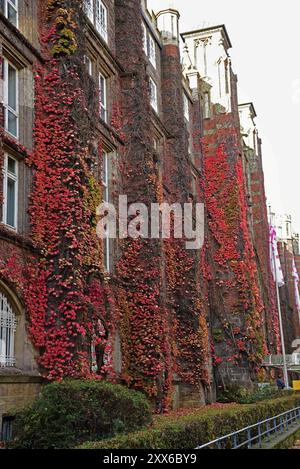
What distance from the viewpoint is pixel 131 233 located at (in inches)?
866

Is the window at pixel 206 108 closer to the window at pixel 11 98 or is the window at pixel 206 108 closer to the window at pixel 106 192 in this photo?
the window at pixel 106 192

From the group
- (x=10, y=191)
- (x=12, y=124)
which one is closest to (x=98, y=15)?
(x=12, y=124)

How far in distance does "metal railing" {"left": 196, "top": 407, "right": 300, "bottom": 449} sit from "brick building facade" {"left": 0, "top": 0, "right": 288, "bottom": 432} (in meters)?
3.85

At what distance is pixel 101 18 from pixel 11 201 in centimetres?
1115

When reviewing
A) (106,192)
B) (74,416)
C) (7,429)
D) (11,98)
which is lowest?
(7,429)

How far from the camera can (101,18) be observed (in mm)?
23547

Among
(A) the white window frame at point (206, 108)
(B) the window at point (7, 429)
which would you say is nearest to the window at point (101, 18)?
(B) the window at point (7, 429)

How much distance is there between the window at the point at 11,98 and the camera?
51.9 feet

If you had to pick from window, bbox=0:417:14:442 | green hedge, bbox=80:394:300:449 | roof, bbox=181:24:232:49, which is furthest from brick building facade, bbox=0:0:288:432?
roof, bbox=181:24:232:49

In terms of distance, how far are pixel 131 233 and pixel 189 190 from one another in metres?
9.56

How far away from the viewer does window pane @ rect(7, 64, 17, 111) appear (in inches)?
636

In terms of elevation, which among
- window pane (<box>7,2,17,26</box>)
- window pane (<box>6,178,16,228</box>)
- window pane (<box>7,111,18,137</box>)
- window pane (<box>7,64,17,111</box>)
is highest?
window pane (<box>7,2,17,26</box>)

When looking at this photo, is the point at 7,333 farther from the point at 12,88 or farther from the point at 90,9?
the point at 90,9

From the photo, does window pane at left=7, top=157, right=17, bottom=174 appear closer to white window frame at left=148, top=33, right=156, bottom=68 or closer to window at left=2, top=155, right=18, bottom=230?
window at left=2, top=155, right=18, bottom=230
